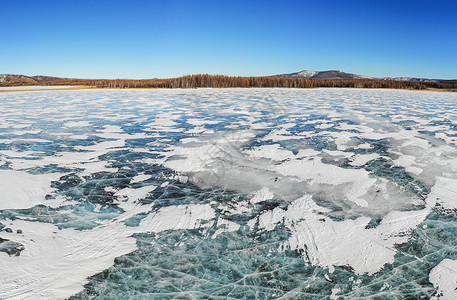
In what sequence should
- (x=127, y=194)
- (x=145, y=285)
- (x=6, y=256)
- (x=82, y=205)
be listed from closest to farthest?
(x=145, y=285)
(x=6, y=256)
(x=82, y=205)
(x=127, y=194)

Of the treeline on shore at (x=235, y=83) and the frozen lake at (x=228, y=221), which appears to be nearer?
the frozen lake at (x=228, y=221)

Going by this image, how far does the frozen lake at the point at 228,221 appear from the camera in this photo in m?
1.88

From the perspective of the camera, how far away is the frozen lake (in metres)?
1.88

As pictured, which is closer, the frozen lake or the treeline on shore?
the frozen lake

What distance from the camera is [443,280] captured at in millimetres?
1901

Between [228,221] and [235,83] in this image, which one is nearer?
[228,221]

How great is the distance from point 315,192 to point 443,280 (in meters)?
1.56

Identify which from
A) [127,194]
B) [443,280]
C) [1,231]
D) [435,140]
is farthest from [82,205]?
[435,140]

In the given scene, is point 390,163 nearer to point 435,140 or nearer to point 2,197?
point 435,140

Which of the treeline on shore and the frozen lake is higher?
the treeline on shore

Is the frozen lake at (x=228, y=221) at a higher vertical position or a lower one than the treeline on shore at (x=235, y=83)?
lower

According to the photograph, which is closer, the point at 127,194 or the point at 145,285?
the point at 145,285

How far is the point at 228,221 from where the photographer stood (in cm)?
269

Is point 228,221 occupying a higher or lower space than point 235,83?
lower
